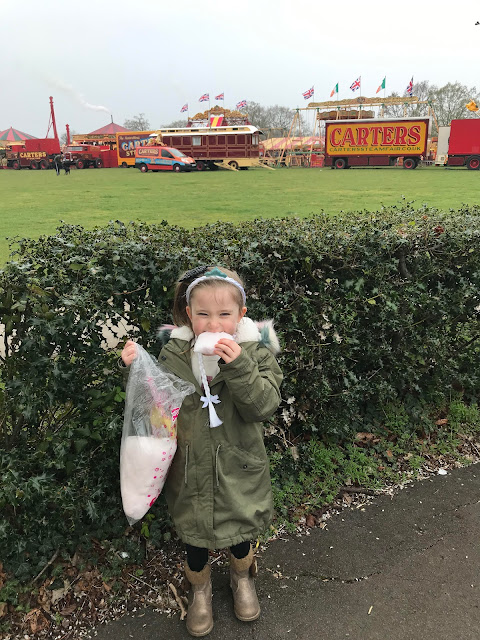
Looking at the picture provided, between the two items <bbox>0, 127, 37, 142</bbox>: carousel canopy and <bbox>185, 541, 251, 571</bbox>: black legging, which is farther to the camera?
<bbox>0, 127, 37, 142</bbox>: carousel canopy

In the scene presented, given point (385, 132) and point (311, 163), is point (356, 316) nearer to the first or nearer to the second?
point (385, 132)

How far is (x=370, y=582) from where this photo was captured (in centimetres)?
232

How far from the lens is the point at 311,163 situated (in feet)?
153

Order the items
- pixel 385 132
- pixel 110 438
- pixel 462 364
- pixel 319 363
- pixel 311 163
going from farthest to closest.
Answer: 1. pixel 311 163
2. pixel 385 132
3. pixel 462 364
4. pixel 319 363
5. pixel 110 438

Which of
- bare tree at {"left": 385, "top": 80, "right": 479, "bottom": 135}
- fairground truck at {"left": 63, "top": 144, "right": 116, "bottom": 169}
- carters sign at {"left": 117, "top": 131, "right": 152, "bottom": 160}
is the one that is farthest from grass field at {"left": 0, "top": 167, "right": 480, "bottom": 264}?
bare tree at {"left": 385, "top": 80, "right": 479, "bottom": 135}

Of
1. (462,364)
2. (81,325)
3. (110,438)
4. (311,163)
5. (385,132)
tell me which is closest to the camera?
(81,325)

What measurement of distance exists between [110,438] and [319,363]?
135cm

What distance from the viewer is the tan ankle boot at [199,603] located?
207 centimetres

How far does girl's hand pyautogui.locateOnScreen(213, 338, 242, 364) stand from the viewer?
175 cm

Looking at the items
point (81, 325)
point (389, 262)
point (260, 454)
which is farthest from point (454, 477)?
point (81, 325)

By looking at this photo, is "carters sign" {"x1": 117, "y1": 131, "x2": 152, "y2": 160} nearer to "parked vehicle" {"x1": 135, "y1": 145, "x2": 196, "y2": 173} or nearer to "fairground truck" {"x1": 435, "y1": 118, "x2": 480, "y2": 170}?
"parked vehicle" {"x1": 135, "y1": 145, "x2": 196, "y2": 173}

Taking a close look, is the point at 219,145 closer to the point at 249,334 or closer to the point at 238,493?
the point at 249,334

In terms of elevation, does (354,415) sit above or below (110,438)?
below

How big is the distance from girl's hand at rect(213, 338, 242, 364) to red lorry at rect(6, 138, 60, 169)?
5336 cm
